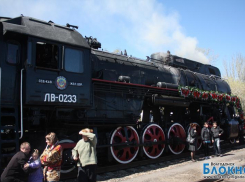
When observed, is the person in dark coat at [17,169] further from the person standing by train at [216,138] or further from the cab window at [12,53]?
the person standing by train at [216,138]

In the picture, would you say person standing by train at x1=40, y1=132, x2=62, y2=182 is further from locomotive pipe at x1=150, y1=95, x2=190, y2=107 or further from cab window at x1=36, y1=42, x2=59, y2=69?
locomotive pipe at x1=150, y1=95, x2=190, y2=107

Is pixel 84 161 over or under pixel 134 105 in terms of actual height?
under

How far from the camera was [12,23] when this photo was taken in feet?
21.6

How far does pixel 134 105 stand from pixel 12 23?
16.6ft

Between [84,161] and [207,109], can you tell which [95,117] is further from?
→ [207,109]

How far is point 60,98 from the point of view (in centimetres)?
702

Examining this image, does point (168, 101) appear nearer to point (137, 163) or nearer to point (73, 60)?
point (137, 163)

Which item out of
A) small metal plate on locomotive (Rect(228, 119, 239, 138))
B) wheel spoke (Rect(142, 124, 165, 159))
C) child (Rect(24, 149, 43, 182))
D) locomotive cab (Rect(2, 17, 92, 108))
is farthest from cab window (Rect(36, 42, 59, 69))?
small metal plate on locomotive (Rect(228, 119, 239, 138))

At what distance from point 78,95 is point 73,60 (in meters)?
1.00

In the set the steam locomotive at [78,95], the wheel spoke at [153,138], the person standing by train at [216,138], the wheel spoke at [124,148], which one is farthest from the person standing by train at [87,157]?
the person standing by train at [216,138]

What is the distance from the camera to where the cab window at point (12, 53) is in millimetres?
6383

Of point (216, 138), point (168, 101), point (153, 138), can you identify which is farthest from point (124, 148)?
point (216, 138)

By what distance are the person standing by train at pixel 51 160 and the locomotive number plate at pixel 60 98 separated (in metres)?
1.73

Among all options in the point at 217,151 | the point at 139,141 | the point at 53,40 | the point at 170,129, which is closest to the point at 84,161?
the point at 53,40
